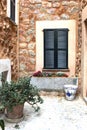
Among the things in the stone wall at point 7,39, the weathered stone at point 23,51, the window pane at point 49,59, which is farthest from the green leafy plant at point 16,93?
the weathered stone at point 23,51

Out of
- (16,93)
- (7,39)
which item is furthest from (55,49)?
(16,93)

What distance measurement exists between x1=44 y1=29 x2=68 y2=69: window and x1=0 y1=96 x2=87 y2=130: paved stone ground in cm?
155

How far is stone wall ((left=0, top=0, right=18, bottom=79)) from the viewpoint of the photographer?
506 cm

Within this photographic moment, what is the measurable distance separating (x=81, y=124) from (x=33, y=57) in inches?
141

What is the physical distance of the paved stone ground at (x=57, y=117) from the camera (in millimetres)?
3860

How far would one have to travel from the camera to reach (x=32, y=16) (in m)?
6.98

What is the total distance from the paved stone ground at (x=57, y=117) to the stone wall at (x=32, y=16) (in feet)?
5.83

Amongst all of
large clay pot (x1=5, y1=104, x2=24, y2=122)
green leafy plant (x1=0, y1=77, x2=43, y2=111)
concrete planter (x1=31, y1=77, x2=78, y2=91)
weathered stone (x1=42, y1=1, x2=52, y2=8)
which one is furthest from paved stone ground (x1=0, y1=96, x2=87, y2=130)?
weathered stone (x1=42, y1=1, x2=52, y2=8)

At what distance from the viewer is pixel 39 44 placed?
697cm

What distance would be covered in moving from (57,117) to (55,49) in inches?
122

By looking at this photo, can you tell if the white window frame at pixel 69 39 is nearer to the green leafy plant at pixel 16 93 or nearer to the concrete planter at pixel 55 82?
the concrete planter at pixel 55 82

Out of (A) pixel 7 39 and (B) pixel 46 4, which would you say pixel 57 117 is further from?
(B) pixel 46 4

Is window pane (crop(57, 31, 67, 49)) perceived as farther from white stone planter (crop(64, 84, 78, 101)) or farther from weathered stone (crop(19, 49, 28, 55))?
white stone planter (crop(64, 84, 78, 101))

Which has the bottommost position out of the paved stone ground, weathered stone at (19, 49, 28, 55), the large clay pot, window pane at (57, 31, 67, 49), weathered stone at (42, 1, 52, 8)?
the paved stone ground
